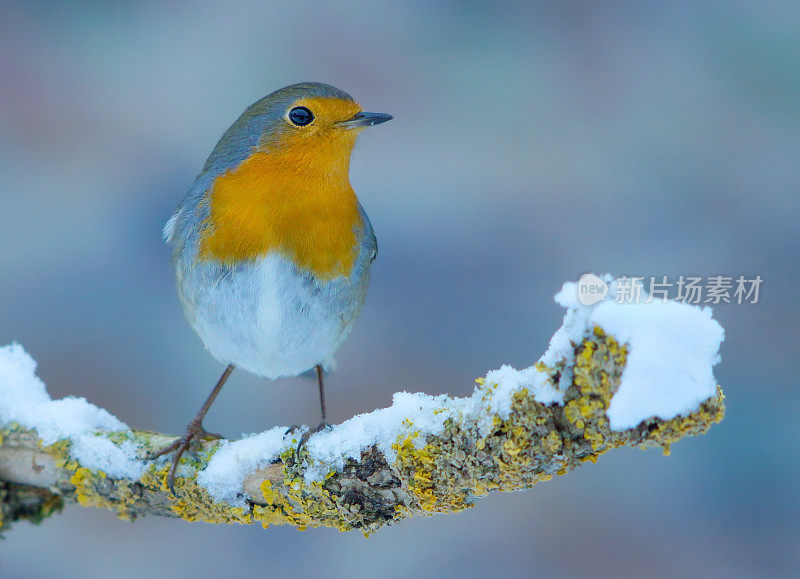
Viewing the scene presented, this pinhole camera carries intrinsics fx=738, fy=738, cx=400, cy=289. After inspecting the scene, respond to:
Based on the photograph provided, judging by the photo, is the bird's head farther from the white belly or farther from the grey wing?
the white belly

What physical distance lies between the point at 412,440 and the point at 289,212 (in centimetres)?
60

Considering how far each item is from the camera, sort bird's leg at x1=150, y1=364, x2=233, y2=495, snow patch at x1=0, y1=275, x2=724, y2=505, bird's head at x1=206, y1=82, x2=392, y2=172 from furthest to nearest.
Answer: bird's head at x1=206, y1=82, x2=392, y2=172, bird's leg at x1=150, y1=364, x2=233, y2=495, snow patch at x1=0, y1=275, x2=724, y2=505

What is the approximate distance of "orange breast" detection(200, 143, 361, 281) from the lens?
60.0 inches

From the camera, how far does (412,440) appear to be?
3.80ft

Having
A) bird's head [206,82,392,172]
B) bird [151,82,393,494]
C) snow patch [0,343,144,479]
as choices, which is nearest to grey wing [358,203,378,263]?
bird [151,82,393,494]

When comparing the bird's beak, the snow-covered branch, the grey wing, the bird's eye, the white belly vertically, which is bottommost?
the snow-covered branch

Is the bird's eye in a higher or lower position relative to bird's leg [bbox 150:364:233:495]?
higher

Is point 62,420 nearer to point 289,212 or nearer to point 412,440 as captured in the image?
point 289,212

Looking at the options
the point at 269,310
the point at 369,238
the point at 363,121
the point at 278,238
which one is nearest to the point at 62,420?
the point at 269,310

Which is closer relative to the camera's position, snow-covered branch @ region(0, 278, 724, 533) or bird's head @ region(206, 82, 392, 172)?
snow-covered branch @ region(0, 278, 724, 533)

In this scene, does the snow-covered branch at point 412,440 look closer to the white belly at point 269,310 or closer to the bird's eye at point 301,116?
the white belly at point 269,310

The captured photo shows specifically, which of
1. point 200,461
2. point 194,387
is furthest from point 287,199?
point 194,387

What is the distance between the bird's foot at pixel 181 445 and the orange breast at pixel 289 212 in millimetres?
378

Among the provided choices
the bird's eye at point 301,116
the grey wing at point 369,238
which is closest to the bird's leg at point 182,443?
the grey wing at point 369,238
